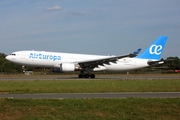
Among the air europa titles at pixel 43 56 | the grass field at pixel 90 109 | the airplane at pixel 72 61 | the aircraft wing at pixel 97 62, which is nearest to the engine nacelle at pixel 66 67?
the airplane at pixel 72 61

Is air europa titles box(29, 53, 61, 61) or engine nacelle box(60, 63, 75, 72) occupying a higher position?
air europa titles box(29, 53, 61, 61)

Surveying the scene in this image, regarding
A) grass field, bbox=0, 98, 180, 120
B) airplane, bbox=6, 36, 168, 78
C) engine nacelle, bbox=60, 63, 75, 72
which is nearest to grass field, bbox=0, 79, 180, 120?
grass field, bbox=0, 98, 180, 120

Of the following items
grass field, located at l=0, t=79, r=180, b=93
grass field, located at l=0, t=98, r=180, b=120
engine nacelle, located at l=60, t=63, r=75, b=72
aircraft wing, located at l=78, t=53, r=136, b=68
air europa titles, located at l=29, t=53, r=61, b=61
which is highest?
air europa titles, located at l=29, t=53, r=61, b=61

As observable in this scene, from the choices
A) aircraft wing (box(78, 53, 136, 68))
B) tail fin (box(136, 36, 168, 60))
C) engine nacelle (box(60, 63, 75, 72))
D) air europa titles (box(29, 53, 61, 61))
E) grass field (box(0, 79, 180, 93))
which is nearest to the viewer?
grass field (box(0, 79, 180, 93))

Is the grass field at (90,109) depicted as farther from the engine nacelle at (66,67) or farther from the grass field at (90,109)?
the engine nacelle at (66,67)

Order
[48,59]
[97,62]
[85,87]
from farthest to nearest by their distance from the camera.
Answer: [48,59] → [97,62] → [85,87]

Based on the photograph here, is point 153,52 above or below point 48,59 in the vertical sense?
above

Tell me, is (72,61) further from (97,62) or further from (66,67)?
(97,62)

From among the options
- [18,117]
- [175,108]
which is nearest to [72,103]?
[18,117]

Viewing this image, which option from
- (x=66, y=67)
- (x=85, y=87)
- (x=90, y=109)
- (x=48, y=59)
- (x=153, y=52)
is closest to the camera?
(x=90, y=109)

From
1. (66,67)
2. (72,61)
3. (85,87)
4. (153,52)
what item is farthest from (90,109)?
(153,52)

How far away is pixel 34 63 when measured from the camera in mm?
40594

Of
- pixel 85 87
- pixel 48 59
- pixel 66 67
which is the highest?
pixel 48 59

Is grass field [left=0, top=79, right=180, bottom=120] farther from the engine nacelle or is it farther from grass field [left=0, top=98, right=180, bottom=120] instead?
the engine nacelle
